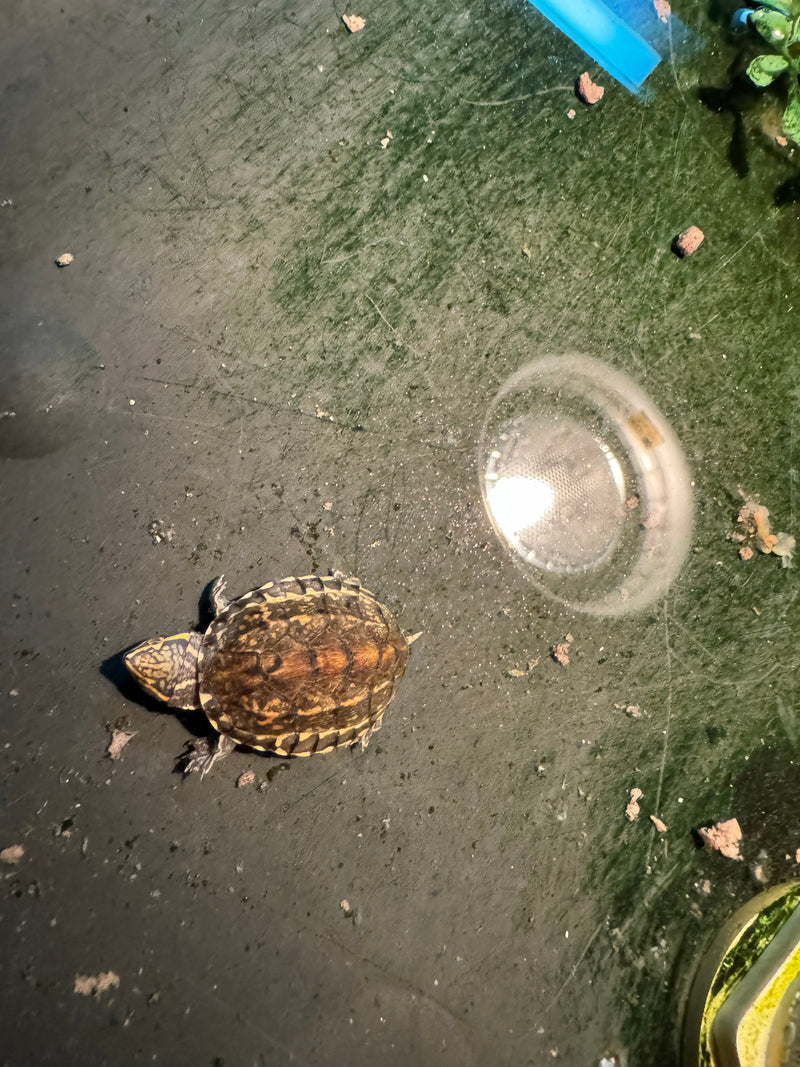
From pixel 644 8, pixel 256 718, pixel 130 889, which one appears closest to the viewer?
pixel 256 718

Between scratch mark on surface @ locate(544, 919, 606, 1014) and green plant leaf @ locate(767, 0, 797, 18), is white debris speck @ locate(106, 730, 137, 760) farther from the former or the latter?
green plant leaf @ locate(767, 0, 797, 18)

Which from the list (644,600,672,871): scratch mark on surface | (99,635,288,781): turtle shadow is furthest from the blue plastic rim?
(99,635,288,781): turtle shadow

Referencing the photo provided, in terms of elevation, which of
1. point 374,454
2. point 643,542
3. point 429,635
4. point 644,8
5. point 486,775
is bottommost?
point 486,775

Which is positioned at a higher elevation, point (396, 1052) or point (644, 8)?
point (644, 8)

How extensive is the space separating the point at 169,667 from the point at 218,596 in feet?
1.14

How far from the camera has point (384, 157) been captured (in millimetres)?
2953

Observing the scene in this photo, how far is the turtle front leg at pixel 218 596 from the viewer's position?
8.86ft

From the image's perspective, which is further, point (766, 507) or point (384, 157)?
point (766, 507)

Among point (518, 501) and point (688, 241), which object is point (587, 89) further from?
point (518, 501)

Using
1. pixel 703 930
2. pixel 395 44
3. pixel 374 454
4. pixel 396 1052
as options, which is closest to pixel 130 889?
pixel 396 1052

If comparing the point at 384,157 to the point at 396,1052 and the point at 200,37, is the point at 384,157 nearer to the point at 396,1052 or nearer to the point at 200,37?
the point at 200,37

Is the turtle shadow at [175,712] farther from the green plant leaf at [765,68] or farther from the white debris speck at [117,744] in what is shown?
the green plant leaf at [765,68]

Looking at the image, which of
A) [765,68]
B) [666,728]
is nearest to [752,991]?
[666,728]

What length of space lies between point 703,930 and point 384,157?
3.70m
